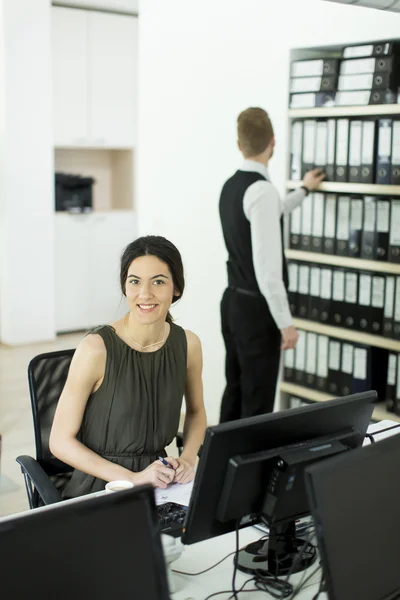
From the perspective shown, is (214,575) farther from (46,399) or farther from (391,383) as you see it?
(391,383)

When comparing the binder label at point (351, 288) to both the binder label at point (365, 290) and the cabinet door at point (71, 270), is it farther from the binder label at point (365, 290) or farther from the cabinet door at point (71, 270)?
the cabinet door at point (71, 270)

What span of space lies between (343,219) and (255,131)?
545 millimetres

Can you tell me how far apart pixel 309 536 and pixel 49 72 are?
5186mm

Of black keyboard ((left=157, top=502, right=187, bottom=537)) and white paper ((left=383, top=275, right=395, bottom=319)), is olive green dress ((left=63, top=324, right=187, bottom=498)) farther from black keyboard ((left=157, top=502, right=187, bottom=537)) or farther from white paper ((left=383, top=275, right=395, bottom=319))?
white paper ((left=383, top=275, right=395, bottom=319))

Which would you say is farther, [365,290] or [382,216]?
[365,290]

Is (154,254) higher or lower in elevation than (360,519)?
higher

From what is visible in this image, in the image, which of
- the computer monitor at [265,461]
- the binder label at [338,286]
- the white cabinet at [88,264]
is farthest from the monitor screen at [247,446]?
the white cabinet at [88,264]

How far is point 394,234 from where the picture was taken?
11.2 feet

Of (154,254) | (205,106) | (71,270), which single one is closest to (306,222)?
(205,106)

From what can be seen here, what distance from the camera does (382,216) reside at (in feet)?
11.3

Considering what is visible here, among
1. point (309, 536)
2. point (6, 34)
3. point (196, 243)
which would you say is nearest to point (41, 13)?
point (6, 34)

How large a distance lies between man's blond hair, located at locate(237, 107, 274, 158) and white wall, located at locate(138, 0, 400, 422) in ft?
Answer: 0.96

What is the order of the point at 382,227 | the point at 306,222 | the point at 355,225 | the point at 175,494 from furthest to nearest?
the point at 306,222
the point at 355,225
the point at 382,227
the point at 175,494

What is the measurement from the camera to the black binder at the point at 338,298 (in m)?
3.66
